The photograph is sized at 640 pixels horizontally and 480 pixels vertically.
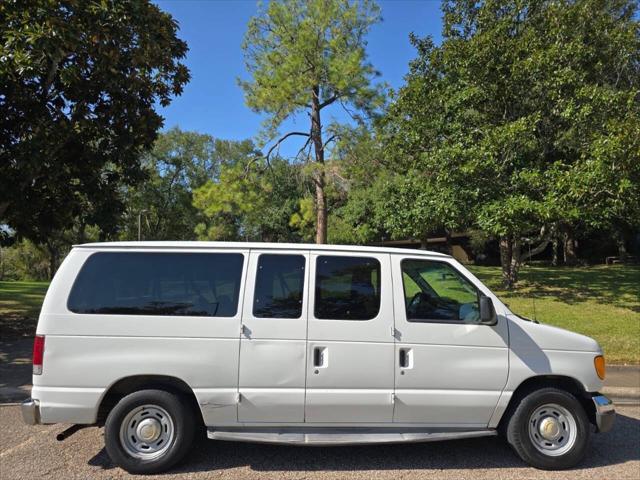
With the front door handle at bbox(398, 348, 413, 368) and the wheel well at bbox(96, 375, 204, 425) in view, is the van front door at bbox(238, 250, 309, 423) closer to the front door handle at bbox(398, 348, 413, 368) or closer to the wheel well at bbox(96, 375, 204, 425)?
the wheel well at bbox(96, 375, 204, 425)

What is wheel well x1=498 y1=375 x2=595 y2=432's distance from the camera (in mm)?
4297

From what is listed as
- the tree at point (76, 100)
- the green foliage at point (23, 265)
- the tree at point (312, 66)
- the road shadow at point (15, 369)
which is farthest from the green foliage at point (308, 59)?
the green foliage at point (23, 265)

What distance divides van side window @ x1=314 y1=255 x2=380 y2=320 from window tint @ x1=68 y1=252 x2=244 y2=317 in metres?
0.75

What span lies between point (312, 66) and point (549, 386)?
1458 cm

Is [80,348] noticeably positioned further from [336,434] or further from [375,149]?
[375,149]

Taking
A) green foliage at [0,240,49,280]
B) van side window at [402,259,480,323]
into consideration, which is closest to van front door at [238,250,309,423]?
van side window at [402,259,480,323]

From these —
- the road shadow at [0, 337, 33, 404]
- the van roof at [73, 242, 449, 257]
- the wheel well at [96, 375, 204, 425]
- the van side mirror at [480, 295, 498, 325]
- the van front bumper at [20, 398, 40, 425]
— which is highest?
the van roof at [73, 242, 449, 257]

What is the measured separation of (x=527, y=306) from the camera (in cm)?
1266

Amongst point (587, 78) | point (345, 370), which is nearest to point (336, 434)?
point (345, 370)

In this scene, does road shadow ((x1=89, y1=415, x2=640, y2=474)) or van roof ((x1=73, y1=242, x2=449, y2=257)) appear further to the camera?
van roof ((x1=73, y1=242, x2=449, y2=257))

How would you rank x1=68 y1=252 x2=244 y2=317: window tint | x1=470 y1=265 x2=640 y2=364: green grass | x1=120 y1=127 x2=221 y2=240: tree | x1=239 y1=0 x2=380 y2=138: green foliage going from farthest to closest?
x1=120 y1=127 x2=221 y2=240: tree, x1=239 y1=0 x2=380 y2=138: green foliage, x1=470 y1=265 x2=640 y2=364: green grass, x1=68 y1=252 x2=244 y2=317: window tint

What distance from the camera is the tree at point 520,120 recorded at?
38.9 ft

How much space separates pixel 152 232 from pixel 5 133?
1532 inches

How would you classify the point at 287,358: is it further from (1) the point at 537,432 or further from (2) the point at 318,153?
(2) the point at 318,153
